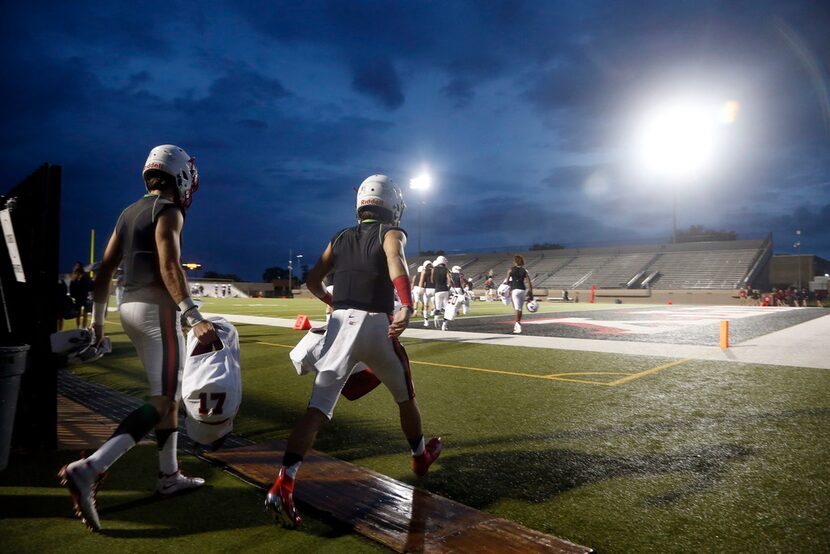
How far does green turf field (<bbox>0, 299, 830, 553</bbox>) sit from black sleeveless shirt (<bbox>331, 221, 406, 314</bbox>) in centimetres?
126

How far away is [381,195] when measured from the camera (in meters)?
3.46

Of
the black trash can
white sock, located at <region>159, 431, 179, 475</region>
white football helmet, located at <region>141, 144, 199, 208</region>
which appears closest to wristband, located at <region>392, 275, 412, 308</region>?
white football helmet, located at <region>141, 144, 199, 208</region>

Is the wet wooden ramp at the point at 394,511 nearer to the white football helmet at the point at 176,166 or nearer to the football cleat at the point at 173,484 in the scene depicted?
the football cleat at the point at 173,484

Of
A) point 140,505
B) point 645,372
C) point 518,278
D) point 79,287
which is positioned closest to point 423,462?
point 140,505

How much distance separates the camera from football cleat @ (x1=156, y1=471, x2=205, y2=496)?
3.22m

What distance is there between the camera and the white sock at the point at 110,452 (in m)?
2.79

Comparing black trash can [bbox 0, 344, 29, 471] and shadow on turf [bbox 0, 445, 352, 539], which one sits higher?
black trash can [bbox 0, 344, 29, 471]

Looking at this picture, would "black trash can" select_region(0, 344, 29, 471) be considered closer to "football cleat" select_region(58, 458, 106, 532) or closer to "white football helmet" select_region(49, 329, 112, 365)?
"white football helmet" select_region(49, 329, 112, 365)

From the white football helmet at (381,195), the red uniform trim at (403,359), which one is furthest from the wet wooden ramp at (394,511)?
the white football helmet at (381,195)

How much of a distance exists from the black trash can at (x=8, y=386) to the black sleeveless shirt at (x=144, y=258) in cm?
98

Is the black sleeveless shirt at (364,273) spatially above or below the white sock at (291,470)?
above

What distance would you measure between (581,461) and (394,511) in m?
1.60

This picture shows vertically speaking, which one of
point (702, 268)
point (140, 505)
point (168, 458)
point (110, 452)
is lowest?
point (140, 505)

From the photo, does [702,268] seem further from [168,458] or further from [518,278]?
[168,458]
